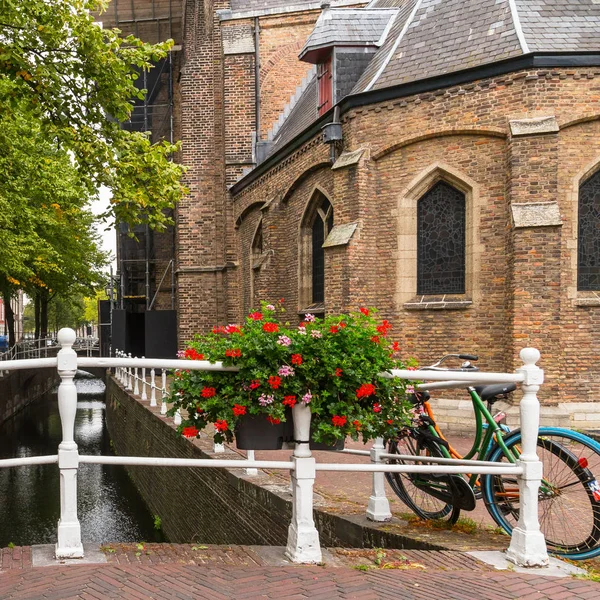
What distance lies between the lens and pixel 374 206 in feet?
42.8

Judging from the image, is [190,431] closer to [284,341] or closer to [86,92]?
[284,341]

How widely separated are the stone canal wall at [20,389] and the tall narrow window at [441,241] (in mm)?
16969

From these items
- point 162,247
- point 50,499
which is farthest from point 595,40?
point 162,247

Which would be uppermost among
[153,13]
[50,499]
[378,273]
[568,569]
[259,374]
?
[153,13]

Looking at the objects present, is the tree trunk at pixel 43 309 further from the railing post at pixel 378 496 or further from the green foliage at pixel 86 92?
the railing post at pixel 378 496

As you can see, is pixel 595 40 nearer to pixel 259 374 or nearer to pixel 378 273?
pixel 378 273

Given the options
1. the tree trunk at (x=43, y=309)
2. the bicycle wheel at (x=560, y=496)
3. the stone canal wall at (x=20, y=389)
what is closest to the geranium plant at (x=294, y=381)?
the bicycle wheel at (x=560, y=496)

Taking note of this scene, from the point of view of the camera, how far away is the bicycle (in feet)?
13.6

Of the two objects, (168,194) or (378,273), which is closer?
(168,194)

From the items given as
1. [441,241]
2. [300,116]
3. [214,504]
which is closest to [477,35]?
[441,241]

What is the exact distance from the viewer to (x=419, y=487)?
16.1 feet

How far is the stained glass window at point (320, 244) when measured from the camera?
51.4 feet

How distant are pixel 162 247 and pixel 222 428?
29279 millimetres

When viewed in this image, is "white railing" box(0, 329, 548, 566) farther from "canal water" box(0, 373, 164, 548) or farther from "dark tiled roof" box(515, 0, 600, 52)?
"dark tiled roof" box(515, 0, 600, 52)
